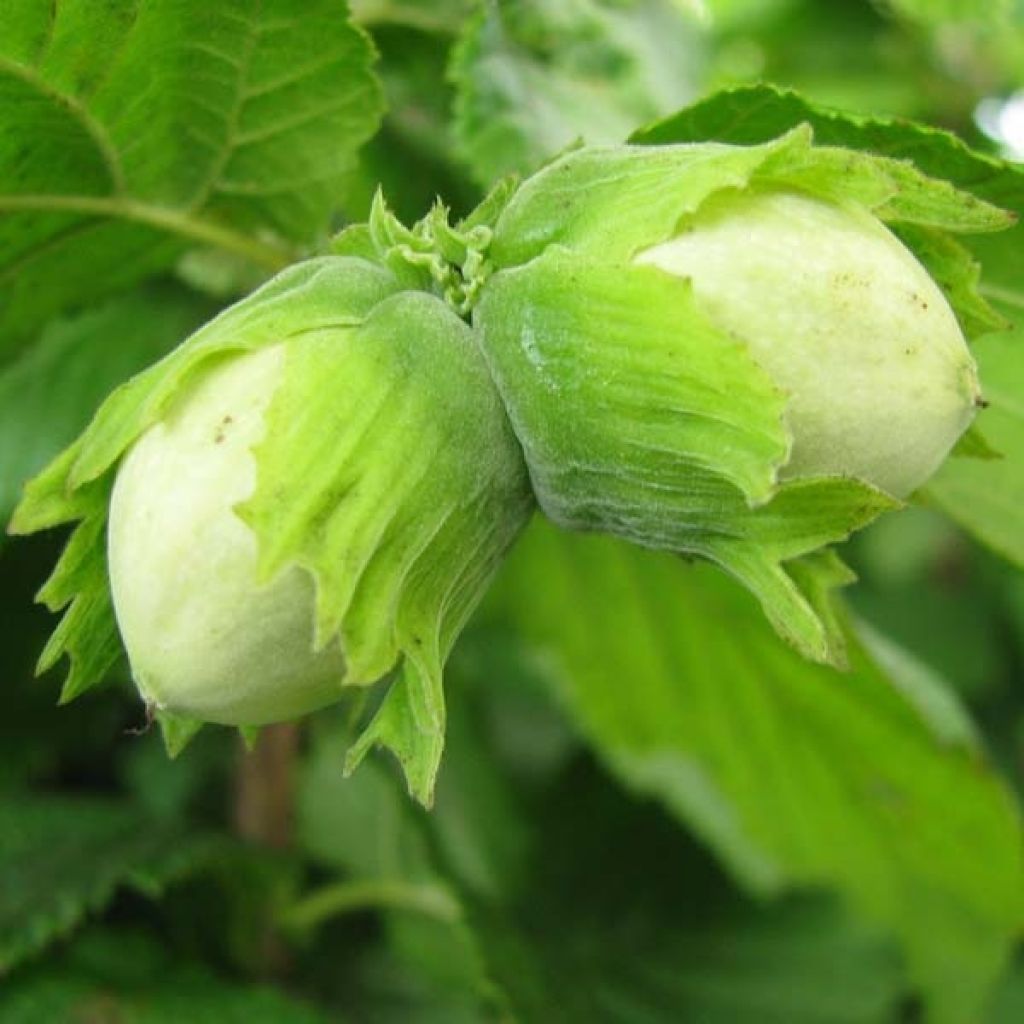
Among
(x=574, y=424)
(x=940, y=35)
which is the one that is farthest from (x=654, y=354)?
(x=940, y=35)

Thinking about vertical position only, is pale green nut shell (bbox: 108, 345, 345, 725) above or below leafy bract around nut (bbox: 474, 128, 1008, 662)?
below

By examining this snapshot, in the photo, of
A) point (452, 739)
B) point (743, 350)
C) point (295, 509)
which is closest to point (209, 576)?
point (295, 509)

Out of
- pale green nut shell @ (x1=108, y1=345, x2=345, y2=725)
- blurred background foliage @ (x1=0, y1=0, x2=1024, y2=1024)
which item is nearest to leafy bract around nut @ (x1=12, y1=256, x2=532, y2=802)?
pale green nut shell @ (x1=108, y1=345, x2=345, y2=725)

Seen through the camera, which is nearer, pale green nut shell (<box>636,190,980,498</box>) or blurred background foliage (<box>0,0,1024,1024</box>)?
pale green nut shell (<box>636,190,980,498</box>)

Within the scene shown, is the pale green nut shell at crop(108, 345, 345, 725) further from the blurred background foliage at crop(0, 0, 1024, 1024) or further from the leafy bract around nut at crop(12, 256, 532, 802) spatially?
the blurred background foliage at crop(0, 0, 1024, 1024)

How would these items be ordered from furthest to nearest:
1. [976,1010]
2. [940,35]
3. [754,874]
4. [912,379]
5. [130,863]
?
[940,35], [754,874], [976,1010], [130,863], [912,379]

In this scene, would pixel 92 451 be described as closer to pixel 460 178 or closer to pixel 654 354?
pixel 654 354

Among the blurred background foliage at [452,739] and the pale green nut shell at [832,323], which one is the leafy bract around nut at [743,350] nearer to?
the pale green nut shell at [832,323]
